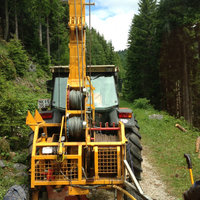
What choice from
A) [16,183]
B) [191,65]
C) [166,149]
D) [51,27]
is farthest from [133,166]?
[51,27]

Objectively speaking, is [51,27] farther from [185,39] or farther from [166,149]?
[166,149]

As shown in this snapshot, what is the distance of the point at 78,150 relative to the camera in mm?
4043

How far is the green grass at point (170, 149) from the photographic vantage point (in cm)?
650

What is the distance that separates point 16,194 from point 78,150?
1.37m

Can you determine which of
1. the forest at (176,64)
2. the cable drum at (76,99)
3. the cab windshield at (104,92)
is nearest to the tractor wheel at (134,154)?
the cab windshield at (104,92)

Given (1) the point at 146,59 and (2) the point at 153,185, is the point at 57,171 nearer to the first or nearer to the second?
(2) the point at 153,185

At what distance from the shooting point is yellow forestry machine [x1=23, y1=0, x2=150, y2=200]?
13.0 feet

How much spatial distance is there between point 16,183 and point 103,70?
321cm

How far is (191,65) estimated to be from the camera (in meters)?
15.7

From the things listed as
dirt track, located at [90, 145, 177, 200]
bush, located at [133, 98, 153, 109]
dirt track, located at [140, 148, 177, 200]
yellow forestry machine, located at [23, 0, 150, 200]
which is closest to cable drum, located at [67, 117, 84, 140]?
yellow forestry machine, located at [23, 0, 150, 200]

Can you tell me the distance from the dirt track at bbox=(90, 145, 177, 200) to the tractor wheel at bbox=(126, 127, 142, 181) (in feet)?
2.95

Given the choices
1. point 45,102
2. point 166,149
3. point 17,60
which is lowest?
point 166,149

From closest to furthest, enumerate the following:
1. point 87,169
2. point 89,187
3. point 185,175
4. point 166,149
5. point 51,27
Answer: point 89,187, point 87,169, point 185,175, point 166,149, point 51,27

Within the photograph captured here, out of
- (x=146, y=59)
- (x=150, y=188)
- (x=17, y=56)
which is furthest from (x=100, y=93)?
(x=146, y=59)
